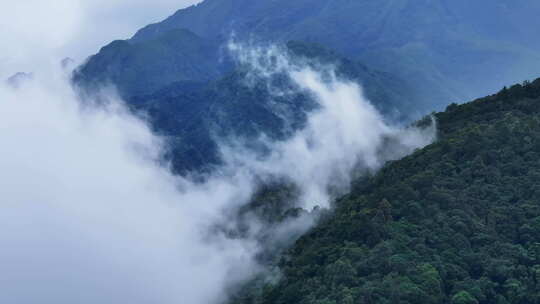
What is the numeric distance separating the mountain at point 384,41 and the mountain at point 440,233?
85668mm

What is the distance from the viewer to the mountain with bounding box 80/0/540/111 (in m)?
145

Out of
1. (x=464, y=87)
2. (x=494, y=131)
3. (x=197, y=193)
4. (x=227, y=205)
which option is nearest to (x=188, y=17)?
(x=464, y=87)

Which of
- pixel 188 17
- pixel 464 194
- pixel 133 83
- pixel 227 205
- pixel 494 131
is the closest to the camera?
pixel 464 194

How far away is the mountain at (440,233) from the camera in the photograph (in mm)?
33250

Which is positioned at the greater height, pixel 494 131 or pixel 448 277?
pixel 494 131

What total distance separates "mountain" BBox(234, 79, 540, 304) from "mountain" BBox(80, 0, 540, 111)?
Answer: 3373 inches

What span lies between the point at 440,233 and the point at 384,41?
12167cm

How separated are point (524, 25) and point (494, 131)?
126184mm

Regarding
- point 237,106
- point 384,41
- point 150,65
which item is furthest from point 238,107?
point 384,41

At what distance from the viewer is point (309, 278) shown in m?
38.2

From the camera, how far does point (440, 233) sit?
37.2 m

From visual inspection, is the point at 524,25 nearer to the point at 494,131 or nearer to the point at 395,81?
the point at 395,81

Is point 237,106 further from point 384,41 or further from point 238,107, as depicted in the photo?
point 384,41

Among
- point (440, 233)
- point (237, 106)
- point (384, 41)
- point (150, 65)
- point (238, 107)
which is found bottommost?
point (440, 233)
